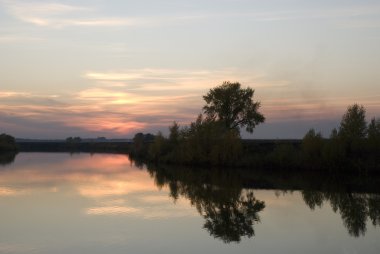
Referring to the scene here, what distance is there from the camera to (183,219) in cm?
1984

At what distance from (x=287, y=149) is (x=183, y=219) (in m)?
28.4

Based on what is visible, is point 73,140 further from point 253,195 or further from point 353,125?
point 253,195

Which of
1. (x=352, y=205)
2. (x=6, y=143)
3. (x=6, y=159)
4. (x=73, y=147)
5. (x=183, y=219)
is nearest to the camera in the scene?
(x=183, y=219)

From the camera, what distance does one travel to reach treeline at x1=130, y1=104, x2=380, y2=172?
42.3 meters

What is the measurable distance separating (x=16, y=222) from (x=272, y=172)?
2883 centimetres

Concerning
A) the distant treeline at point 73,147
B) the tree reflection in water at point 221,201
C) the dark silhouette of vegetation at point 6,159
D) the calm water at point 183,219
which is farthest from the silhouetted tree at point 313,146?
the distant treeline at point 73,147

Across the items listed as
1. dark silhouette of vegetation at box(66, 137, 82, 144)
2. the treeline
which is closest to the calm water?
the treeline

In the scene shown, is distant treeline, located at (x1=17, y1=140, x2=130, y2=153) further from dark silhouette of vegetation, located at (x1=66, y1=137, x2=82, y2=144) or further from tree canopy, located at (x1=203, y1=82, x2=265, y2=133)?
tree canopy, located at (x1=203, y1=82, x2=265, y2=133)

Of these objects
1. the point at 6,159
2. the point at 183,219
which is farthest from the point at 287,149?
the point at 6,159

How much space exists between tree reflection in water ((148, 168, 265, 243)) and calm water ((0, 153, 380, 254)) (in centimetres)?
5

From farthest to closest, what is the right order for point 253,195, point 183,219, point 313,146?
point 313,146 → point 253,195 → point 183,219

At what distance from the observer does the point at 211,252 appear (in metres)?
14.2

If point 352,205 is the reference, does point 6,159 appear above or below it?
above

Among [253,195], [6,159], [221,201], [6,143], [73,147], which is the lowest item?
[221,201]
